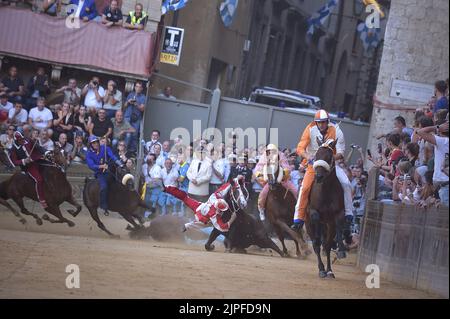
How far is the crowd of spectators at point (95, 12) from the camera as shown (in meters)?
28.0

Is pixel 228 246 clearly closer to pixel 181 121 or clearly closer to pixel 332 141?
pixel 332 141

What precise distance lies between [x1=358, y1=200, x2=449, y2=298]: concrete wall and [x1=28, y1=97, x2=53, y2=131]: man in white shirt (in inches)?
355

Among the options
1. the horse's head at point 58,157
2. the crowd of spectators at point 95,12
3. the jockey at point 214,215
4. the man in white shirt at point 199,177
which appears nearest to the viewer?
the jockey at point 214,215

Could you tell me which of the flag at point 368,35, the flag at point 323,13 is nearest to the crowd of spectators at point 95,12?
the flag at point 323,13

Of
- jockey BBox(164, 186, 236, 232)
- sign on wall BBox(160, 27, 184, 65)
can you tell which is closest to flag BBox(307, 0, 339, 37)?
sign on wall BBox(160, 27, 184, 65)

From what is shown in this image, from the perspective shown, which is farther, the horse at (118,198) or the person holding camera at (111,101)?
the person holding camera at (111,101)

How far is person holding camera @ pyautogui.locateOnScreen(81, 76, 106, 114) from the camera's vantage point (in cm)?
2673

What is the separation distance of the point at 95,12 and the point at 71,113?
3.19 metres

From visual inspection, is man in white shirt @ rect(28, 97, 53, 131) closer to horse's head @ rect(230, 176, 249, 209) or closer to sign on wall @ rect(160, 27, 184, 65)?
sign on wall @ rect(160, 27, 184, 65)

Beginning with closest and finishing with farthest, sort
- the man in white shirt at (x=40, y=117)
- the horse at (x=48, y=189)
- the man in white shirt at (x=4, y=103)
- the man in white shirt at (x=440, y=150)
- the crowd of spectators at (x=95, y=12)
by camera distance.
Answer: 1. the man in white shirt at (x=440, y=150)
2. the horse at (x=48, y=189)
3. the man in white shirt at (x=40, y=117)
4. the man in white shirt at (x=4, y=103)
5. the crowd of spectators at (x=95, y=12)

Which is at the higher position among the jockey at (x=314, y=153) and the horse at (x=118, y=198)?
the jockey at (x=314, y=153)

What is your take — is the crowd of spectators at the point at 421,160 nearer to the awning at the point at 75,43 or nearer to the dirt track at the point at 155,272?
the dirt track at the point at 155,272

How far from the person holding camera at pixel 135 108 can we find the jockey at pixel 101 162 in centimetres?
318

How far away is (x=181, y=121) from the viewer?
2959cm
